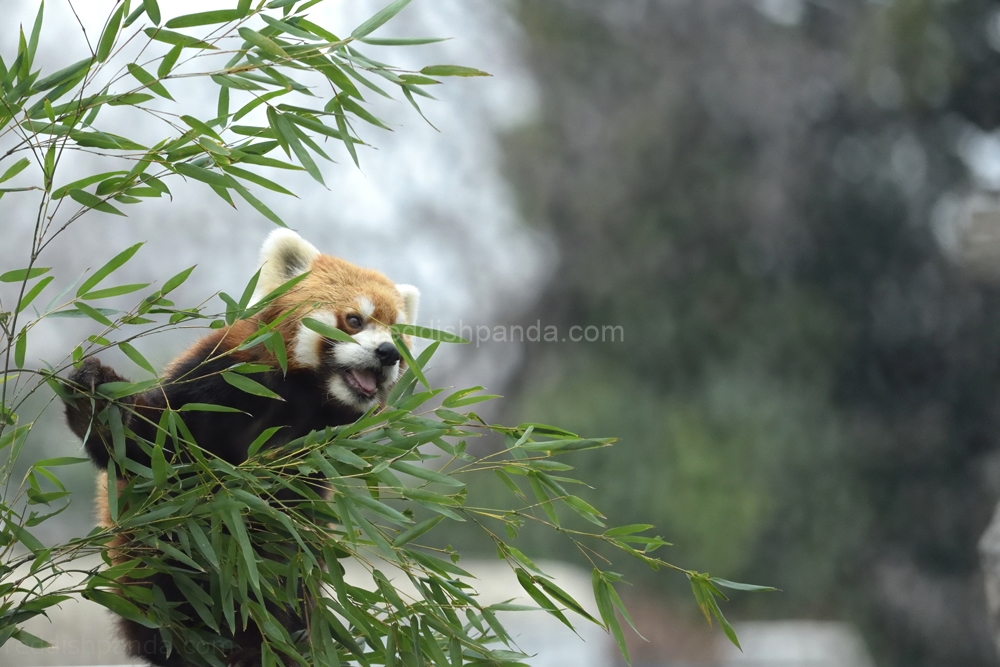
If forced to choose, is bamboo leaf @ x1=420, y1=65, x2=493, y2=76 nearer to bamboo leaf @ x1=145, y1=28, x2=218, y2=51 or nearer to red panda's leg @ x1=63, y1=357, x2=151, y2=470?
bamboo leaf @ x1=145, y1=28, x2=218, y2=51

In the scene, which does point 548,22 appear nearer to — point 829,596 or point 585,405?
point 585,405

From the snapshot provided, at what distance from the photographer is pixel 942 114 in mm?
5660

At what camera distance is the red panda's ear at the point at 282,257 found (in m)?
1.68

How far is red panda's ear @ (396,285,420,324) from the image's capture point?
Result: 1.76m

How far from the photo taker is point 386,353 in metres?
1.53

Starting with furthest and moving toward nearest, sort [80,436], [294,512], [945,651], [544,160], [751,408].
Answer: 1. [544,160]
2. [751,408]
3. [945,651]
4. [80,436]
5. [294,512]

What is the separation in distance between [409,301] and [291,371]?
A: 1.02 feet

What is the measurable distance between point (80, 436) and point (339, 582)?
0.42 m

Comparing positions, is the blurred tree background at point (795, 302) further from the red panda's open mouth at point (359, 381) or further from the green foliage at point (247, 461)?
the green foliage at point (247, 461)

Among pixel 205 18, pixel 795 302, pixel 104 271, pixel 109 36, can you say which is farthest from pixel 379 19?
pixel 795 302

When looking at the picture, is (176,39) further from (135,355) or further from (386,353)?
(386,353)

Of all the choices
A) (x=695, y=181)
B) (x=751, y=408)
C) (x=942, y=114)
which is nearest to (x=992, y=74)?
(x=942, y=114)

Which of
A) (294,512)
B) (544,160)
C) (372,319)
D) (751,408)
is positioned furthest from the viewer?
(544,160)

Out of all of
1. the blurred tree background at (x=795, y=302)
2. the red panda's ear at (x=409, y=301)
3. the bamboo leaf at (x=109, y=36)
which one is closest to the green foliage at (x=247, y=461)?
the bamboo leaf at (x=109, y=36)
